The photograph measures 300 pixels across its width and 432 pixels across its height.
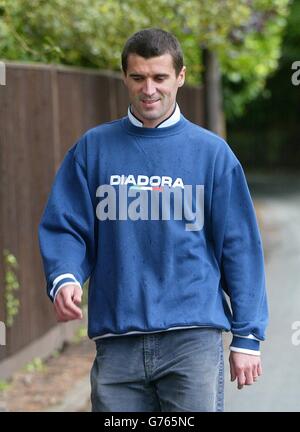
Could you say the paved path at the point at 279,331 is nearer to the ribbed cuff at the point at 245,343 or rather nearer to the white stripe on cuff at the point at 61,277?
the ribbed cuff at the point at 245,343

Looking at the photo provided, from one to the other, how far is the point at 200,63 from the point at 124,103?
6.56 meters

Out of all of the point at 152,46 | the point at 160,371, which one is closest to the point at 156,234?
the point at 160,371

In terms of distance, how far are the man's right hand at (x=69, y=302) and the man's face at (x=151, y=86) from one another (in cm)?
63

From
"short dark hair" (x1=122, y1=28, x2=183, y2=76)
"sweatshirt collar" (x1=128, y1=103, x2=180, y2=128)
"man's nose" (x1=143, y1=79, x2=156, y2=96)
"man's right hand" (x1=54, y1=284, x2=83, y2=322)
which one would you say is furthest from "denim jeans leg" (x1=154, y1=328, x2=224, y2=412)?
"short dark hair" (x1=122, y1=28, x2=183, y2=76)

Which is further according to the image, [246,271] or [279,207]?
[279,207]

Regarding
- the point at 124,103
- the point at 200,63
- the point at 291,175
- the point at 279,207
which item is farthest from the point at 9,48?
the point at 291,175

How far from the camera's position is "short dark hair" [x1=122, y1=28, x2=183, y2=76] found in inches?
148

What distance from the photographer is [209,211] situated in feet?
12.5

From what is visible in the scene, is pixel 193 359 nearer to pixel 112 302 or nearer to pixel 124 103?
pixel 112 302

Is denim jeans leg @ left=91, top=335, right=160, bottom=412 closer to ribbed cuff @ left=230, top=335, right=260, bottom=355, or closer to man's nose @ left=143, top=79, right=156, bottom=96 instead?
ribbed cuff @ left=230, top=335, right=260, bottom=355

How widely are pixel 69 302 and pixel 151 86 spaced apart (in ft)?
2.54

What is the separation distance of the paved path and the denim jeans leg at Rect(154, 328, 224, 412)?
309 centimetres

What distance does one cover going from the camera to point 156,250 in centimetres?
373

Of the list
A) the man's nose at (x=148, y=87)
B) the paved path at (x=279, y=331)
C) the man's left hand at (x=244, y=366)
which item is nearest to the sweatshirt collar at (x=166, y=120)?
the man's nose at (x=148, y=87)
